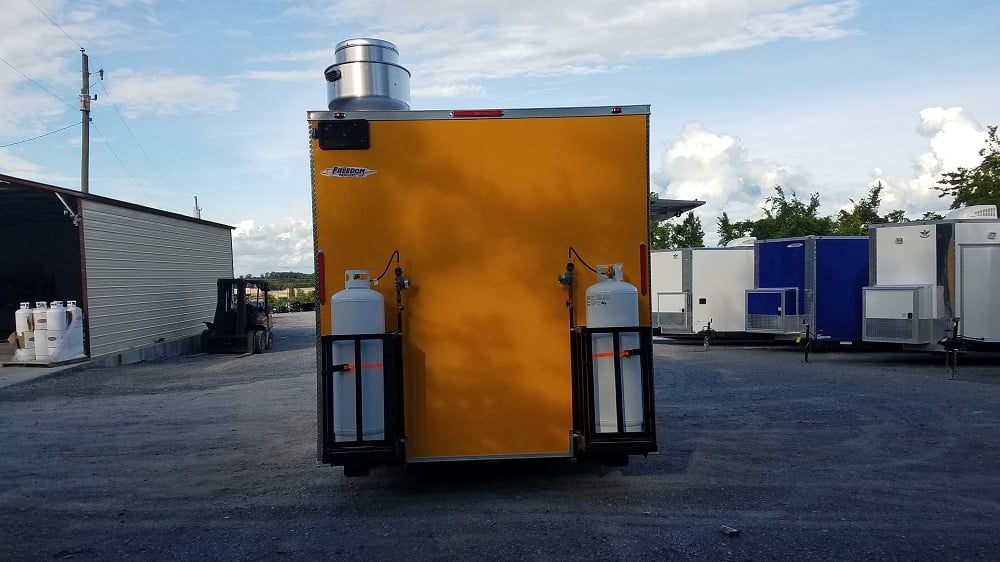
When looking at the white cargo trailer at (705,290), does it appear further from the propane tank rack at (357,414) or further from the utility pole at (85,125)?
the utility pole at (85,125)

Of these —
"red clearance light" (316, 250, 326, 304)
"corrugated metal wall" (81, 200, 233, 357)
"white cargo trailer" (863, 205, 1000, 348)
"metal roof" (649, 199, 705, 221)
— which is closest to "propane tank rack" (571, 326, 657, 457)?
"red clearance light" (316, 250, 326, 304)

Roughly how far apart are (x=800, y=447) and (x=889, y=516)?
2178 mm

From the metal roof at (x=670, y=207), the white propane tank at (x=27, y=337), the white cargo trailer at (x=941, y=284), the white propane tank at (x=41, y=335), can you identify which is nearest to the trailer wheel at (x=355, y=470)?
the metal roof at (x=670, y=207)

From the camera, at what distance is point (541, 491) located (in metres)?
5.82

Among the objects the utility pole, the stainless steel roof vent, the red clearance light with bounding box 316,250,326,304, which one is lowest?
the red clearance light with bounding box 316,250,326,304

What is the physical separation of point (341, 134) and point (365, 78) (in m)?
1.00

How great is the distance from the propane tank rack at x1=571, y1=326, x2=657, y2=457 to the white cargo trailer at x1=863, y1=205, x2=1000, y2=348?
10559 millimetres

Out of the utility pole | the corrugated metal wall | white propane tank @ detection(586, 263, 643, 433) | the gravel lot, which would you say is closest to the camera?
the gravel lot

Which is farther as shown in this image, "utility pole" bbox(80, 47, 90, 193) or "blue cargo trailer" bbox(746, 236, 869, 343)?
"utility pole" bbox(80, 47, 90, 193)

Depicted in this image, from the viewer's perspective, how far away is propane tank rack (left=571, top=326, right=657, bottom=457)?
5.21 meters

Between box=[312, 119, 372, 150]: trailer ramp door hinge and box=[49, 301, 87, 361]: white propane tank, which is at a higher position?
box=[312, 119, 372, 150]: trailer ramp door hinge

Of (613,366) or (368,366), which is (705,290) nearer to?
(613,366)

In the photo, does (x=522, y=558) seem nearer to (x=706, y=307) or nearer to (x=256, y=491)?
(x=256, y=491)

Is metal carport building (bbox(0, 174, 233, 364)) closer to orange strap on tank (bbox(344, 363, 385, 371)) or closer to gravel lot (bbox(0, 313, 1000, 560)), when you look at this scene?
gravel lot (bbox(0, 313, 1000, 560))
